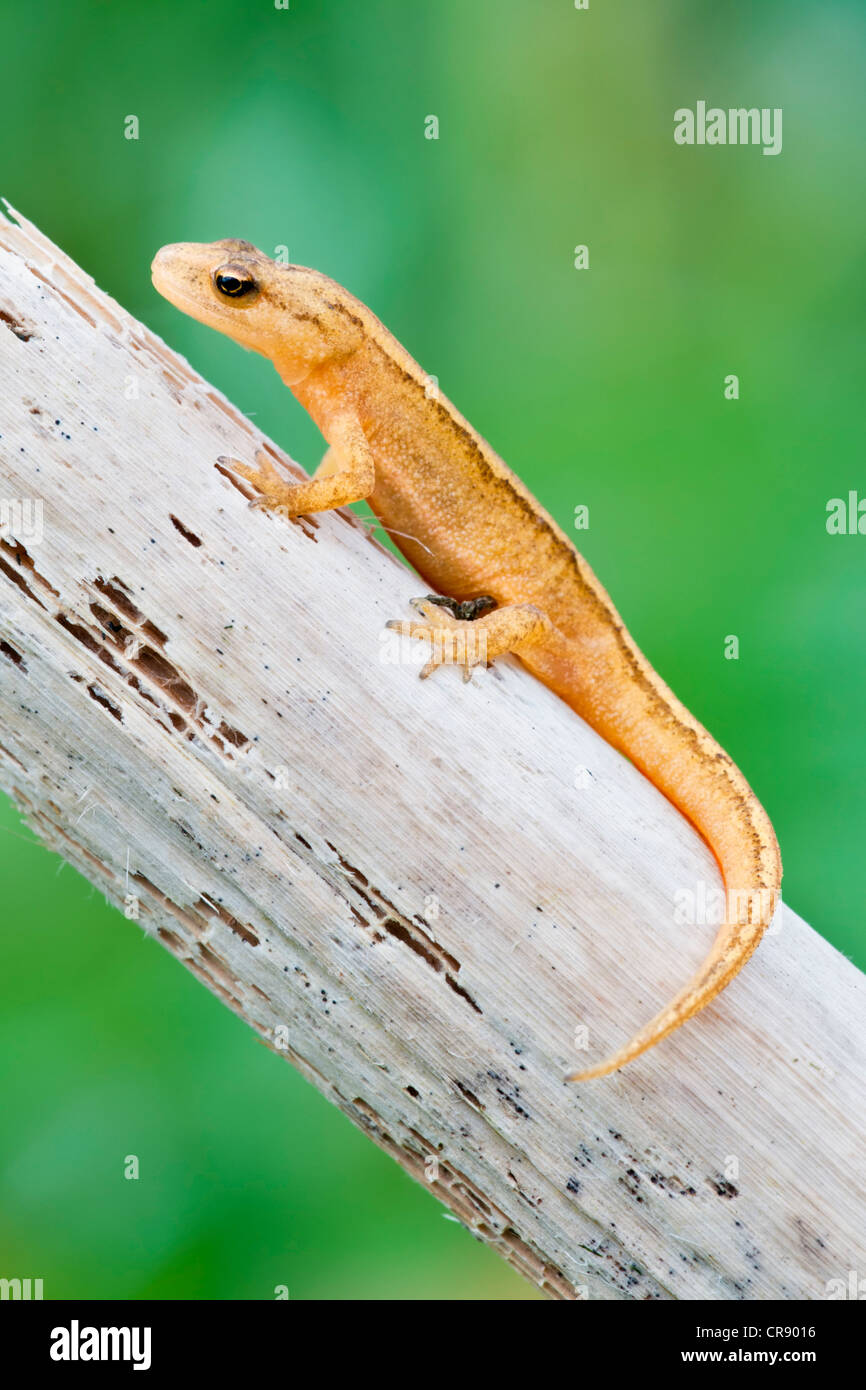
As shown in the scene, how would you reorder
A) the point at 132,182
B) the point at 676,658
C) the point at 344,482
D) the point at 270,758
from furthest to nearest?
the point at 132,182, the point at 676,658, the point at 344,482, the point at 270,758

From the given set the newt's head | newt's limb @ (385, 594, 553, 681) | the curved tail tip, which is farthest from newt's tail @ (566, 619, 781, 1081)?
the newt's head

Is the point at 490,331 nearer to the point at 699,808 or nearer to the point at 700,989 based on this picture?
the point at 699,808

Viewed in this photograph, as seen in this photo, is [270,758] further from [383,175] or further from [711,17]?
[711,17]

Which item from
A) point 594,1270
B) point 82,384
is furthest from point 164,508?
point 594,1270

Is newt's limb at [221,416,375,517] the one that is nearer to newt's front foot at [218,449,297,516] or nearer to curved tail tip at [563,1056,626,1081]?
newt's front foot at [218,449,297,516]

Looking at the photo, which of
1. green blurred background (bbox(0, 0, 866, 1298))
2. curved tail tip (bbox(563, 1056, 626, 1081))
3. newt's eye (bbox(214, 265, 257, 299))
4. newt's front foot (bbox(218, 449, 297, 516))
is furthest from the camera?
green blurred background (bbox(0, 0, 866, 1298))

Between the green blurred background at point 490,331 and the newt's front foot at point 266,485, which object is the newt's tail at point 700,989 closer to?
the newt's front foot at point 266,485
